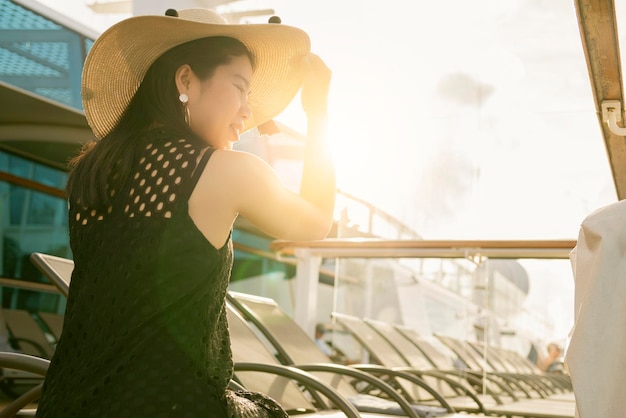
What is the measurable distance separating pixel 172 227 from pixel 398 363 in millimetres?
4745

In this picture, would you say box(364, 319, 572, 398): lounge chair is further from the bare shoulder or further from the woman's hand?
the bare shoulder

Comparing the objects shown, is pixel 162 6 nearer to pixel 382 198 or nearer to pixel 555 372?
pixel 382 198

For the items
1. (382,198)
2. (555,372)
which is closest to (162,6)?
(382,198)

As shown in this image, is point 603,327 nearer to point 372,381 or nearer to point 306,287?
point 372,381

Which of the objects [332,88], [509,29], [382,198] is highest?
[509,29]

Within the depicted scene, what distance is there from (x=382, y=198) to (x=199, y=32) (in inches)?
205

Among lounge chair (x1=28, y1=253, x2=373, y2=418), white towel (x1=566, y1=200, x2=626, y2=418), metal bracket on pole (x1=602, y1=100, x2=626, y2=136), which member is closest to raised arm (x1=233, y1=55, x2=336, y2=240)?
white towel (x1=566, y1=200, x2=626, y2=418)

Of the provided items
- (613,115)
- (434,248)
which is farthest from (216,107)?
(434,248)

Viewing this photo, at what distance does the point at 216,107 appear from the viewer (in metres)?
1.46

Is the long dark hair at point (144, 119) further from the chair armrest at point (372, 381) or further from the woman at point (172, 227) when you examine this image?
the chair armrest at point (372, 381)

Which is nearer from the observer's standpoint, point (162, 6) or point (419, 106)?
point (419, 106)

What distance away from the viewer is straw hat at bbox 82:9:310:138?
4.99ft

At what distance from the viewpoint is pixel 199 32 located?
1511mm

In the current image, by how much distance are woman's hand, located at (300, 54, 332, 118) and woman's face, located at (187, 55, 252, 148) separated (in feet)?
0.38
